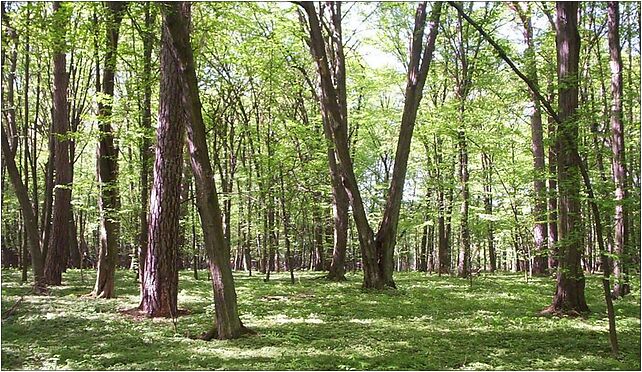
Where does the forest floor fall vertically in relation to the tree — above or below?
below

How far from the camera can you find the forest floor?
18.0 ft

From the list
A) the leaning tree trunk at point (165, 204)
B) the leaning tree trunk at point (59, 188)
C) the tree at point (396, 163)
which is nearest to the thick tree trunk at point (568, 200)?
the tree at point (396, 163)

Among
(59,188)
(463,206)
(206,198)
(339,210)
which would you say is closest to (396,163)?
(339,210)

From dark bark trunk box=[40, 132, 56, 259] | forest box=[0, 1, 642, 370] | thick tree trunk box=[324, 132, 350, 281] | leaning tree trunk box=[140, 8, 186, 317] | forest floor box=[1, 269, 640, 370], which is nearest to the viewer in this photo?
forest floor box=[1, 269, 640, 370]

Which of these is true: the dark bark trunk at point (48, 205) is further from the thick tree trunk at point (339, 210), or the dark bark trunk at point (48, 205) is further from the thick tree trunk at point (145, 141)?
the thick tree trunk at point (339, 210)

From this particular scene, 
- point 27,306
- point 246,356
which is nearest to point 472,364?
point 246,356

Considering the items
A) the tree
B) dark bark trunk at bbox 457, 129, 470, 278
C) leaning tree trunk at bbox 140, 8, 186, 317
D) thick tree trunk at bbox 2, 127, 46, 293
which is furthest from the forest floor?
dark bark trunk at bbox 457, 129, 470, 278

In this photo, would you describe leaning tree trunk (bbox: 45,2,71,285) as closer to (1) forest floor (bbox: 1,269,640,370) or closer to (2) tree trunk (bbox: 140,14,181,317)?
(1) forest floor (bbox: 1,269,640,370)

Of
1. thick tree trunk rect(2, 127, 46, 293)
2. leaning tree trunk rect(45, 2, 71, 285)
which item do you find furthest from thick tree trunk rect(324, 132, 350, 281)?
thick tree trunk rect(2, 127, 46, 293)

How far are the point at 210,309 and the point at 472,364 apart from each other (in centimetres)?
528

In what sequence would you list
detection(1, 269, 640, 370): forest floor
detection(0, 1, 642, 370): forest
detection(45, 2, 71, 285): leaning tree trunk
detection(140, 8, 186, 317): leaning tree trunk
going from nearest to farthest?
detection(1, 269, 640, 370): forest floor → detection(0, 1, 642, 370): forest → detection(140, 8, 186, 317): leaning tree trunk → detection(45, 2, 71, 285): leaning tree trunk

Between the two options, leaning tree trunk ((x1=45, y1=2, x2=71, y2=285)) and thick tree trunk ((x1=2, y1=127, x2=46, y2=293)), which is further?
leaning tree trunk ((x1=45, y1=2, x2=71, y2=285))

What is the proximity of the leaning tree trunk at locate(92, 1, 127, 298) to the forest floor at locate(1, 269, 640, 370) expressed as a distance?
1.92 ft

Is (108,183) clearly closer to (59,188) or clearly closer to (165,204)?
(165,204)
